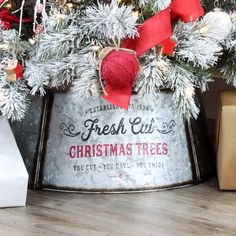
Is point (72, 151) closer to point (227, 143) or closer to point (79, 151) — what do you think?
point (79, 151)

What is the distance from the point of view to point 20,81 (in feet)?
3.06

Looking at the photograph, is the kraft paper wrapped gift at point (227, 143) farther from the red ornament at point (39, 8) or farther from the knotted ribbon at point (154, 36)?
the red ornament at point (39, 8)

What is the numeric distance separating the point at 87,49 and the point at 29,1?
199 millimetres

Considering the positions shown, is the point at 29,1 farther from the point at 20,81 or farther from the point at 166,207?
the point at 166,207

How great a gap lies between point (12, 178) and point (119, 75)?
23 centimetres

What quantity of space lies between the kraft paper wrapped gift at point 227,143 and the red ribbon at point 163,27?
5.7 inches

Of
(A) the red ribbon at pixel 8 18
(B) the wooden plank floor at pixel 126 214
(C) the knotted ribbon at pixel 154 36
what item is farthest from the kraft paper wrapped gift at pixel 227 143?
(A) the red ribbon at pixel 8 18

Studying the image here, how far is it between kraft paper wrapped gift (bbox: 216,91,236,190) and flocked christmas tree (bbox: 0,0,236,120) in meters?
0.06

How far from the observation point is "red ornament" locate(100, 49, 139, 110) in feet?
2.77

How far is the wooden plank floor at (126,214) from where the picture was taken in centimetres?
82

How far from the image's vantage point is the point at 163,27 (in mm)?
876

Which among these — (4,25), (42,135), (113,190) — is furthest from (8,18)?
(113,190)

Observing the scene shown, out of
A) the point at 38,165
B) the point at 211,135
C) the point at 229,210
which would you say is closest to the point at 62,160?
the point at 38,165

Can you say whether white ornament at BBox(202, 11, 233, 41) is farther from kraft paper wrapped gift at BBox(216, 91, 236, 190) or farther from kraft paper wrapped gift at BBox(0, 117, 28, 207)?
kraft paper wrapped gift at BBox(0, 117, 28, 207)
